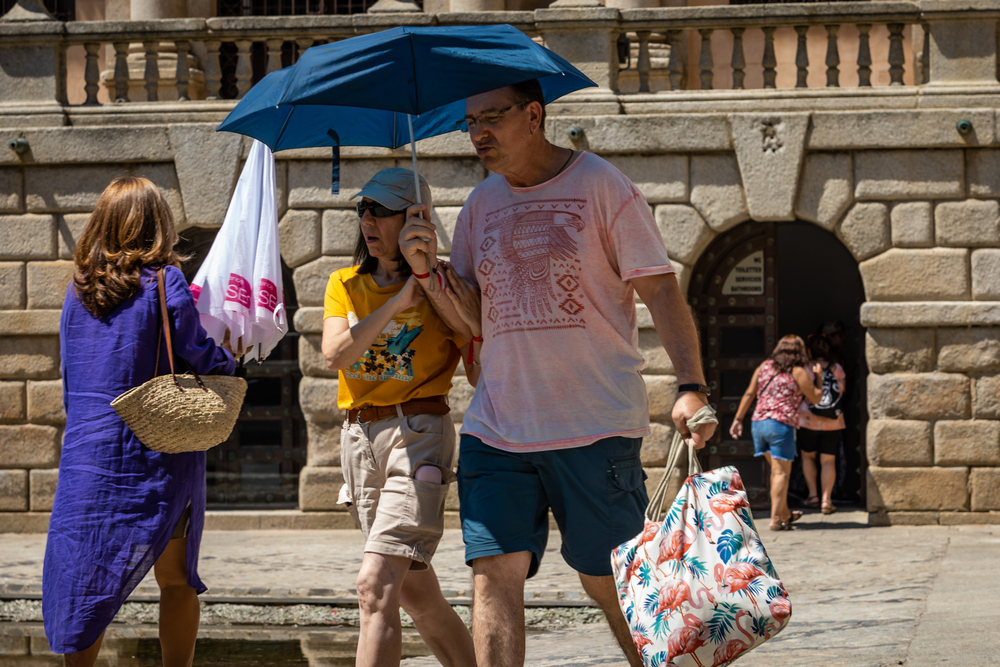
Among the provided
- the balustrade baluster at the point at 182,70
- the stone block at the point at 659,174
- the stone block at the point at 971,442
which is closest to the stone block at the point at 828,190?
the stone block at the point at 659,174

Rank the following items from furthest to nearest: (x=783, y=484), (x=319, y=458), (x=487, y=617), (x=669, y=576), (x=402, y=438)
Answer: (x=319, y=458), (x=783, y=484), (x=402, y=438), (x=487, y=617), (x=669, y=576)

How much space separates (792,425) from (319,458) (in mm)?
4151

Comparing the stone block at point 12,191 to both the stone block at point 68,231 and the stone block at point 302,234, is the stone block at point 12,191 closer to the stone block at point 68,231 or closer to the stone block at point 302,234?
the stone block at point 68,231

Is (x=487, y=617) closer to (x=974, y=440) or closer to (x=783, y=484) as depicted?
(x=783, y=484)

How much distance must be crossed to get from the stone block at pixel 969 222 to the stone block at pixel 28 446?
811 centimetres

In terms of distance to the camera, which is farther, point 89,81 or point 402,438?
point 89,81

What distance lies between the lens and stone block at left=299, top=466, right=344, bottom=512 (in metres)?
10.6

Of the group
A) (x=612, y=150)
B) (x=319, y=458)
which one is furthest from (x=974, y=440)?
(x=319, y=458)

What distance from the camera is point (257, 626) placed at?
6.71 meters

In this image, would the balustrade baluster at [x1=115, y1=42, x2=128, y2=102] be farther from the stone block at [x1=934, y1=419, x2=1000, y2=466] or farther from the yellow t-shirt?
the stone block at [x1=934, y1=419, x2=1000, y2=466]

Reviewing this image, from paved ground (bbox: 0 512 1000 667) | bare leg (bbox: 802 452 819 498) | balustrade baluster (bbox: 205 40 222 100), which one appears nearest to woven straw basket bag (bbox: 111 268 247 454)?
paved ground (bbox: 0 512 1000 667)

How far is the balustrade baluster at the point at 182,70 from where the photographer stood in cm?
1098

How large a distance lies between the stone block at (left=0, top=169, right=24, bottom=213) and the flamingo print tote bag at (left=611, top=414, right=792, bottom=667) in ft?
30.3

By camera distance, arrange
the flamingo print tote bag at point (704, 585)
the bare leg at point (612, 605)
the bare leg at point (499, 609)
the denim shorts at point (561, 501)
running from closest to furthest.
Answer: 1. the flamingo print tote bag at point (704, 585)
2. the bare leg at point (499, 609)
3. the denim shorts at point (561, 501)
4. the bare leg at point (612, 605)
